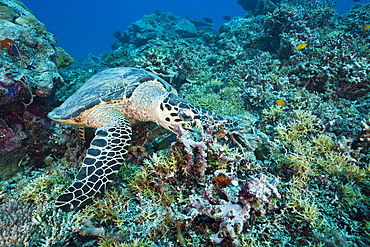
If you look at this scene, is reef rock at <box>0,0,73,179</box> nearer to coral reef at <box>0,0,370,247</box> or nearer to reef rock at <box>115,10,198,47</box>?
coral reef at <box>0,0,370,247</box>

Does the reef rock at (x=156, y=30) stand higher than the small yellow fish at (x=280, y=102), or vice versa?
the reef rock at (x=156, y=30)

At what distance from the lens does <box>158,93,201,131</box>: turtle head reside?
2488 millimetres

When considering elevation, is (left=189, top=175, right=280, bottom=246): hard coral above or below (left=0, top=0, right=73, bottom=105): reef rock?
below

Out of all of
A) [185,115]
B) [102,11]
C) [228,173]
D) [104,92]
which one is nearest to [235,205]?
[228,173]

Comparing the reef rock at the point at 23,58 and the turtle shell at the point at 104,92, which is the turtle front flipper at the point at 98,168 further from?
the reef rock at the point at 23,58

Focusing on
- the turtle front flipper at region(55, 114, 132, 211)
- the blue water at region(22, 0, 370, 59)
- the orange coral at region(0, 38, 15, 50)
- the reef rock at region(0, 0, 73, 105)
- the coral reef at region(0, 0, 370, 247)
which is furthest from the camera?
the blue water at region(22, 0, 370, 59)

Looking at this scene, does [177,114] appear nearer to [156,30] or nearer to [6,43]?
[6,43]

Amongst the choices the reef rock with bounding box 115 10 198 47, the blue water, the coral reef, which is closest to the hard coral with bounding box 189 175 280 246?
the coral reef

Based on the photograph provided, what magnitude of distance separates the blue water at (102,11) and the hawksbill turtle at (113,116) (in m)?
97.6

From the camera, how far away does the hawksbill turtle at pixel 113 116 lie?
6.25 ft

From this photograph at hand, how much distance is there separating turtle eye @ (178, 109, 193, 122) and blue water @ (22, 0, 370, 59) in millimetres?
98213

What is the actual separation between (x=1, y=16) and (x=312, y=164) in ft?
19.6

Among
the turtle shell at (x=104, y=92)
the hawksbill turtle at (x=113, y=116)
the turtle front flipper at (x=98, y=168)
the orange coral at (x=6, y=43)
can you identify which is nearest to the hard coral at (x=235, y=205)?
the hawksbill turtle at (x=113, y=116)

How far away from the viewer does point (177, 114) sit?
256 centimetres
